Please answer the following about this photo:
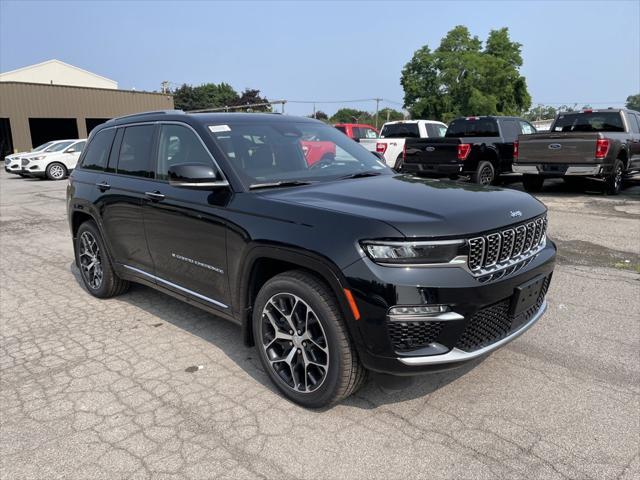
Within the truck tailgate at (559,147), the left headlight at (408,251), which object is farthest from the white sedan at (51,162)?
the left headlight at (408,251)

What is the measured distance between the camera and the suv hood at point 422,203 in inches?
106

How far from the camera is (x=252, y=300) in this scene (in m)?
3.41

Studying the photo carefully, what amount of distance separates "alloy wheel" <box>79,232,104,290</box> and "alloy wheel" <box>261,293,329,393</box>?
8.74 feet

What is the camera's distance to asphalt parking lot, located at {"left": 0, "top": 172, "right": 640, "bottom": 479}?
2.62 m

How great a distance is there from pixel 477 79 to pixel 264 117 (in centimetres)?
5227

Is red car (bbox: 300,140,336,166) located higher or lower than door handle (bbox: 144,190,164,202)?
higher

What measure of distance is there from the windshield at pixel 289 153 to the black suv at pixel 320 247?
2cm

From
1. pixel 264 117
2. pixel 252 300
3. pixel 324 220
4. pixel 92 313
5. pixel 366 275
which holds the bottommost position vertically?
pixel 92 313

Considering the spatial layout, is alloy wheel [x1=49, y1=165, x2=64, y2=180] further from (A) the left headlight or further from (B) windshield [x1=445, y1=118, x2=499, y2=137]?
(A) the left headlight

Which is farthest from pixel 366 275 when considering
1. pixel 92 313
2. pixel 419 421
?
pixel 92 313

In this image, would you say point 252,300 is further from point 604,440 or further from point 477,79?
point 477,79

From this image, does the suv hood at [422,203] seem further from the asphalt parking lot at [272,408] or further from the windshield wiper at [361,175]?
the asphalt parking lot at [272,408]

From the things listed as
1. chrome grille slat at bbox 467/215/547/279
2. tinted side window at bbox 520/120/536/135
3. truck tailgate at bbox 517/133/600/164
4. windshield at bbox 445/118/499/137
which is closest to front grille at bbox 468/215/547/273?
chrome grille slat at bbox 467/215/547/279

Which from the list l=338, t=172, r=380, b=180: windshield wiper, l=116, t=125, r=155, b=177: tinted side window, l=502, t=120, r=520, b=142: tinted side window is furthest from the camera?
l=502, t=120, r=520, b=142: tinted side window
